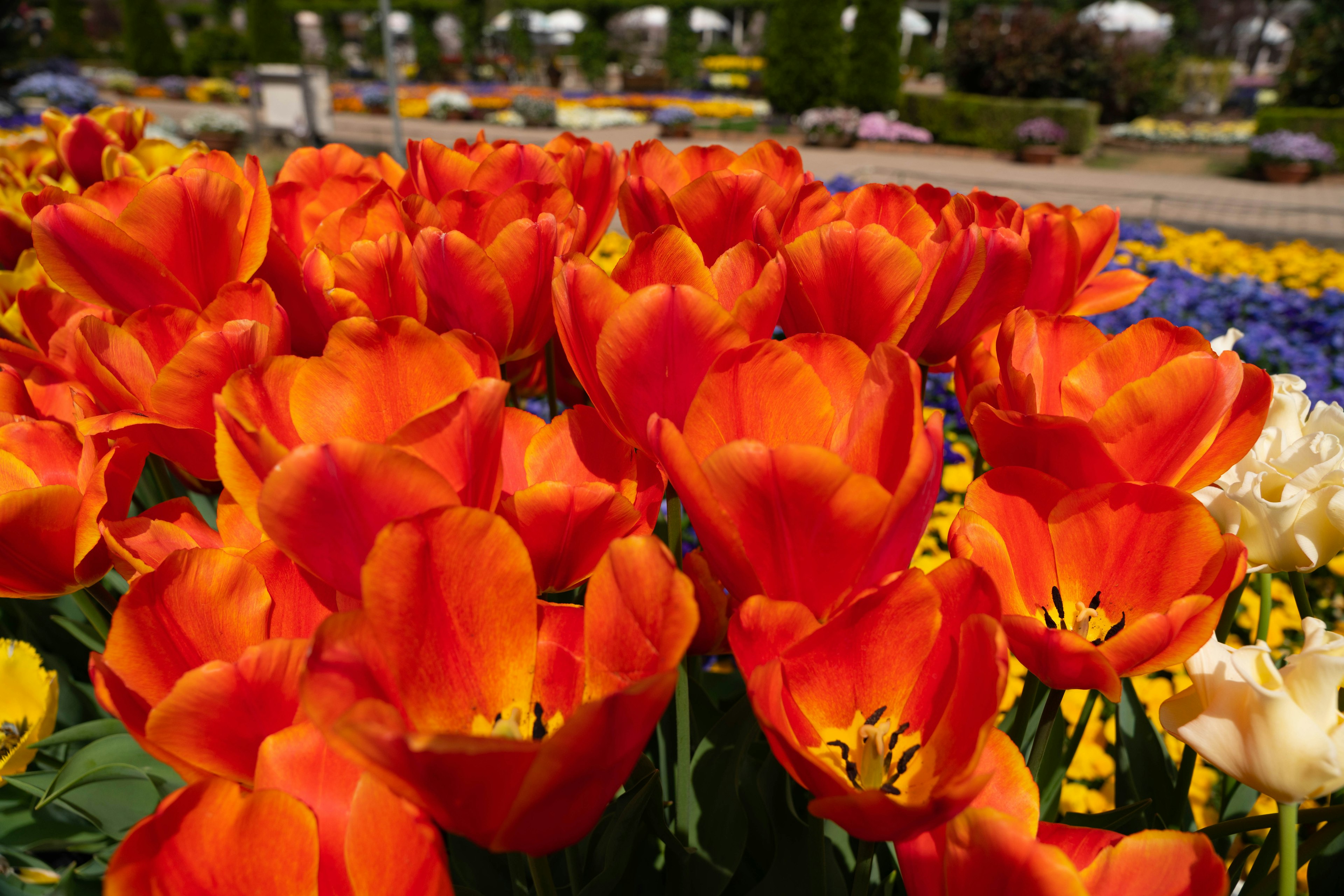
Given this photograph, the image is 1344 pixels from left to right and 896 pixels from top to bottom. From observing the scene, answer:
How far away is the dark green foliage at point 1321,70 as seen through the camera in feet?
56.7

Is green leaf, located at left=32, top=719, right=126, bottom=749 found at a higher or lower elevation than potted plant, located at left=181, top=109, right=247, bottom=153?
higher

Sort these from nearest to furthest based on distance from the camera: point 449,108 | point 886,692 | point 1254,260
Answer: point 886,692
point 1254,260
point 449,108

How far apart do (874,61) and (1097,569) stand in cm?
2010

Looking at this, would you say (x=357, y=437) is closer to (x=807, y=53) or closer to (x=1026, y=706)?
(x=1026, y=706)

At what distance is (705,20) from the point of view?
120ft

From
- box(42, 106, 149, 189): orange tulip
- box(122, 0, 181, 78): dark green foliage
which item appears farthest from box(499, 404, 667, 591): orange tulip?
box(122, 0, 181, 78): dark green foliage

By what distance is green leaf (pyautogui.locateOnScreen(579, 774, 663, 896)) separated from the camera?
76 cm

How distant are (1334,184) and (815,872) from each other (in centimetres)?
1834

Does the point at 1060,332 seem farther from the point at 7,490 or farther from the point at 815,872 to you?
the point at 7,490

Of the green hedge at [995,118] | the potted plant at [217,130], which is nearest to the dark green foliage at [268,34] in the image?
the potted plant at [217,130]

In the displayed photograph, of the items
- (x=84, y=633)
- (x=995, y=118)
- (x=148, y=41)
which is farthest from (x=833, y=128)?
Answer: (x=148, y=41)

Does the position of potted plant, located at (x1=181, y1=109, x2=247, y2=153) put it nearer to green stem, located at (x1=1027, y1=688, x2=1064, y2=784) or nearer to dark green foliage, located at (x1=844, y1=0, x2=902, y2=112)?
dark green foliage, located at (x1=844, y1=0, x2=902, y2=112)

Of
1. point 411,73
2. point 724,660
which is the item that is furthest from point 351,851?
point 411,73

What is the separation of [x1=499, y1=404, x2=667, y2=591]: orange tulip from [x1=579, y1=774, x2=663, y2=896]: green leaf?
0.24 meters
